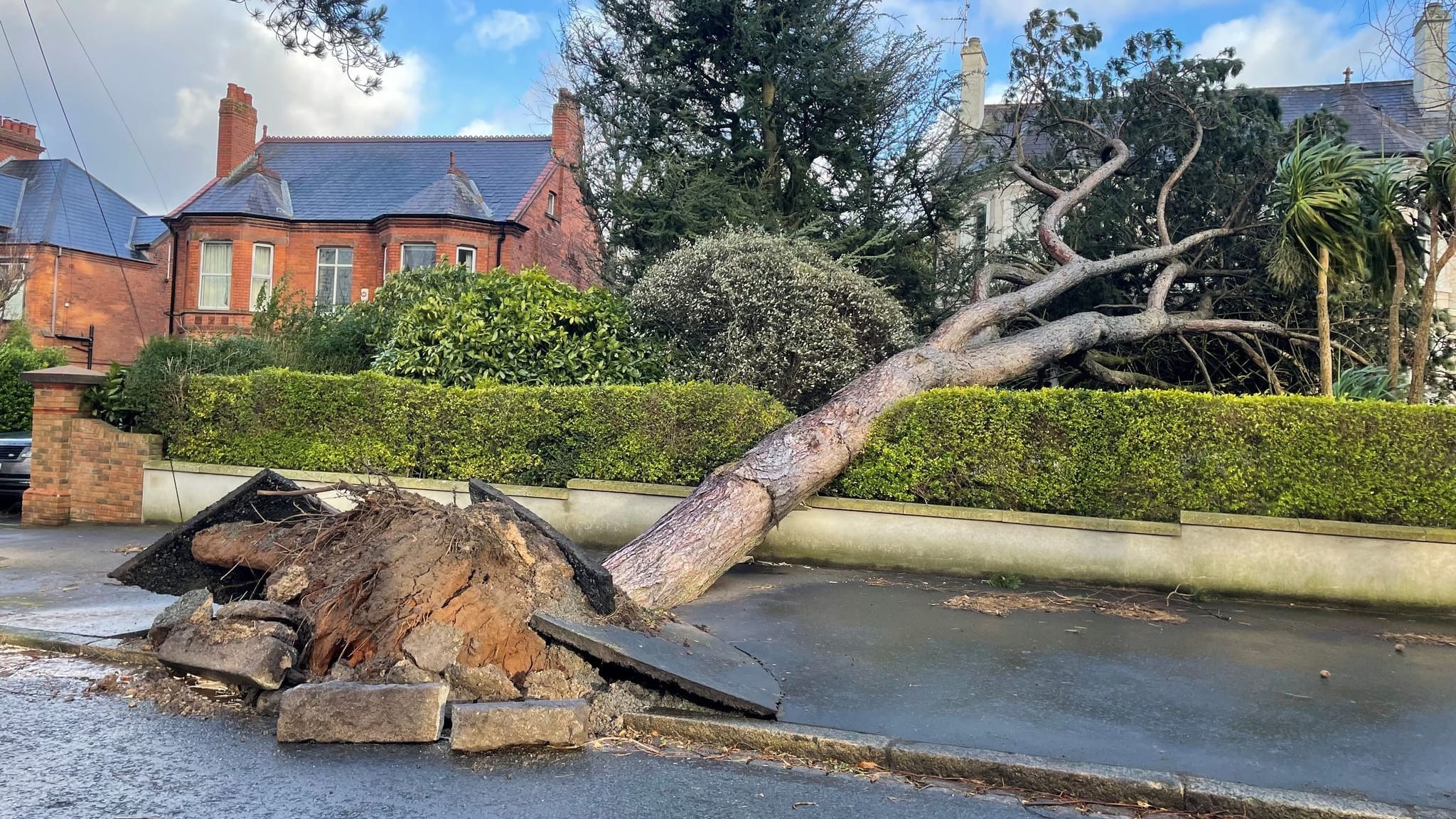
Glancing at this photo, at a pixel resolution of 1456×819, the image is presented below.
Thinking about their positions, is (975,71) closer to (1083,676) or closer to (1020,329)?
(1020,329)

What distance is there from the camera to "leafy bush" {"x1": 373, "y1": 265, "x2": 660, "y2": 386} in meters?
11.1

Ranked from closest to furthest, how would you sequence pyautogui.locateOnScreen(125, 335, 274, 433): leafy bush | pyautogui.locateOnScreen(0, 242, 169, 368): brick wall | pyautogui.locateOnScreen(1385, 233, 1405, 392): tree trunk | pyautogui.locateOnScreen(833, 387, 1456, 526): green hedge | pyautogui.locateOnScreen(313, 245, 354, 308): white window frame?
pyautogui.locateOnScreen(833, 387, 1456, 526): green hedge
pyautogui.locateOnScreen(1385, 233, 1405, 392): tree trunk
pyautogui.locateOnScreen(125, 335, 274, 433): leafy bush
pyautogui.locateOnScreen(313, 245, 354, 308): white window frame
pyautogui.locateOnScreen(0, 242, 169, 368): brick wall

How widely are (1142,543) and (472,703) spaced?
6042 millimetres

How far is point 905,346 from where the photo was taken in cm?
1141

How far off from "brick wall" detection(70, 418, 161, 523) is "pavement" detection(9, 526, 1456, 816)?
9.16 ft

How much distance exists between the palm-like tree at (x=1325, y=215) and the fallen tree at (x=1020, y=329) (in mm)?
2094

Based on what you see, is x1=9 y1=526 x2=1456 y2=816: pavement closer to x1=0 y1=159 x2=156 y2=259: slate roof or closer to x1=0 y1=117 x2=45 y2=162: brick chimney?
x1=0 y1=159 x2=156 y2=259: slate roof

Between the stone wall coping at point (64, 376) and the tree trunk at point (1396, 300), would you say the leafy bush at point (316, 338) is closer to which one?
the stone wall coping at point (64, 376)

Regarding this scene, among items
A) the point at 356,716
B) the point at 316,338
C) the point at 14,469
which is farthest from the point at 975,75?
the point at 356,716

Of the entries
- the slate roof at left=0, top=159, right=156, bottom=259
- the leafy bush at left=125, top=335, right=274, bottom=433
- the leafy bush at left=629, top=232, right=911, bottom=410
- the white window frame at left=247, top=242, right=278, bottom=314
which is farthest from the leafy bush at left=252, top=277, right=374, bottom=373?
the slate roof at left=0, top=159, right=156, bottom=259

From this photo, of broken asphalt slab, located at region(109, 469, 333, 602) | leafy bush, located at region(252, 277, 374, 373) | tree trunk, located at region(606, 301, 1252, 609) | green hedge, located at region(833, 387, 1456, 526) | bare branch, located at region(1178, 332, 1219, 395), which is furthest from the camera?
leafy bush, located at region(252, 277, 374, 373)

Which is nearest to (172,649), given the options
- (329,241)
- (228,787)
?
(228,787)

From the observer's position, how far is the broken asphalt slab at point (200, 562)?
19.4 feet

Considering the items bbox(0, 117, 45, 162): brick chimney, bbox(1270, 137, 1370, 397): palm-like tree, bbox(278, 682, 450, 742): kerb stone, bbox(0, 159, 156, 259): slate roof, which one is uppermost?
bbox(0, 117, 45, 162): brick chimney
